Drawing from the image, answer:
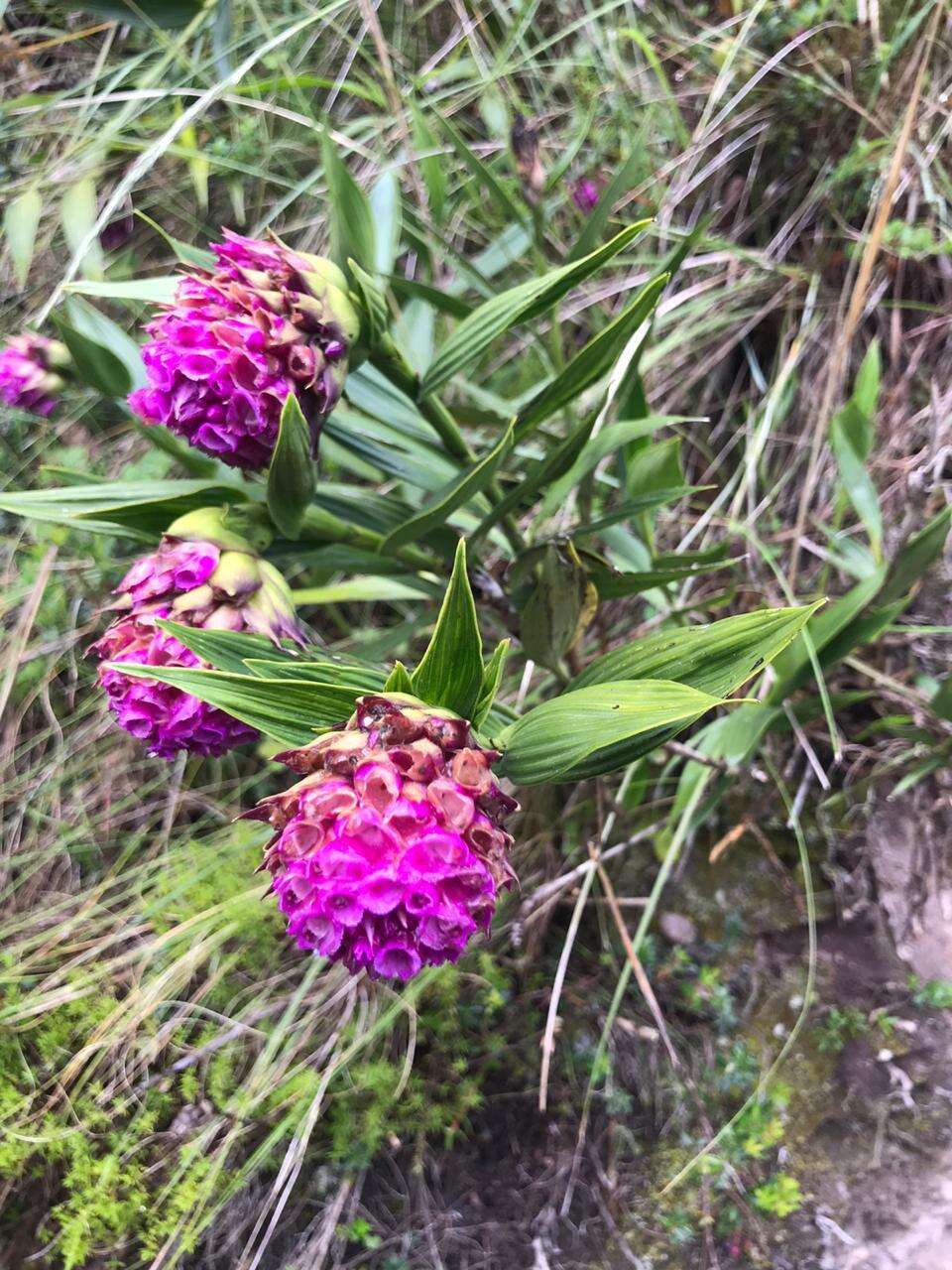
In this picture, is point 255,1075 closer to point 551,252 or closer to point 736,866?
point 736,866

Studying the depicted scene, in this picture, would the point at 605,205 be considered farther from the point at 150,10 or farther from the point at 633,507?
the point at 150,10

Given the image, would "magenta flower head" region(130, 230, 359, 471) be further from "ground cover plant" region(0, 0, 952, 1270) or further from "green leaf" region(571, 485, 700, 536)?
"green leaf" region(571, 485, 700, 536)

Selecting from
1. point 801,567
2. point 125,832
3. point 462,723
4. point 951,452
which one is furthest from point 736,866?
point 125,832

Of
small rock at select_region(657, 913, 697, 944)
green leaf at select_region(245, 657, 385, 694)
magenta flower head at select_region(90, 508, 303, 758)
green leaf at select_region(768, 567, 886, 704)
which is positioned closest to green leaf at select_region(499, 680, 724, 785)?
green leaf at select_region(245, 657, 385, 694)

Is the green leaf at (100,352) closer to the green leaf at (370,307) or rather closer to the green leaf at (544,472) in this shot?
the green leaf at (370,307)

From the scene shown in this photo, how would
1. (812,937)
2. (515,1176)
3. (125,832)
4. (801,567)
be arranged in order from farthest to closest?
(125,832), (801,567), (515,1176), (812,937)

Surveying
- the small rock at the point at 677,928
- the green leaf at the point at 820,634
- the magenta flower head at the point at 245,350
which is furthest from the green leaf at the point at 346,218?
the small rock at the point at 677,928

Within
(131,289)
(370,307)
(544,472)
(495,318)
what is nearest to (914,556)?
(544,472)
